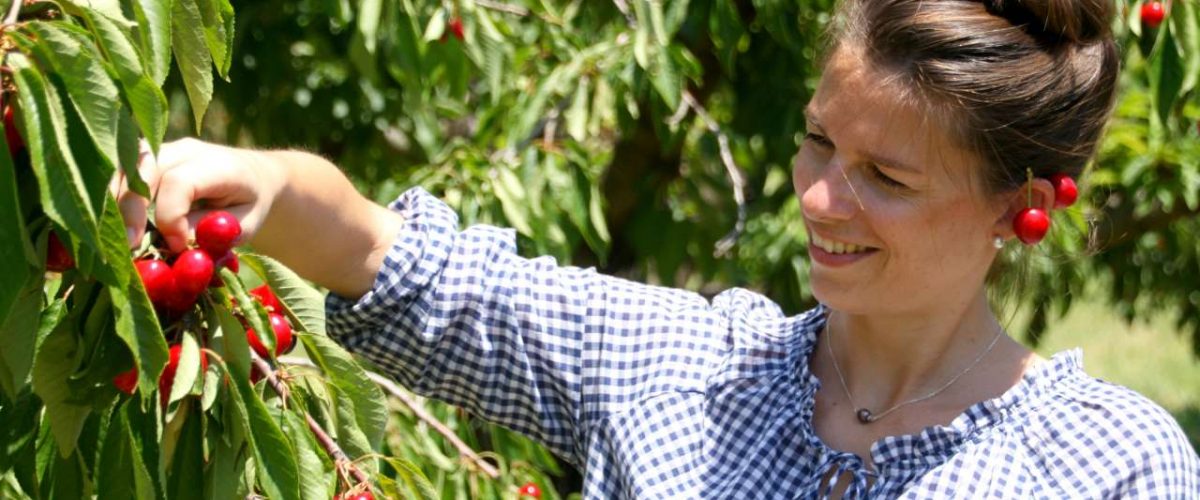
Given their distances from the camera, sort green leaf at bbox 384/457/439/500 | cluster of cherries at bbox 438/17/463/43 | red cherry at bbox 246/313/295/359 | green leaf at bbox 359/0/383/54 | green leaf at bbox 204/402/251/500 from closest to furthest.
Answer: green leaf at bbox 204/402/251/500 < red cherry at bbox 246/313/295/359 < green leaf at bbox 384/457/439/500 < green leaf at bbox 359/0/383/54 < cluster of cherries at bbox 438/17/463/43

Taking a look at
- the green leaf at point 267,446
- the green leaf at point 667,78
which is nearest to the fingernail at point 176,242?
the green leaf at point 267,446

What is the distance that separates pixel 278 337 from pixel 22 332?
0.28 meters

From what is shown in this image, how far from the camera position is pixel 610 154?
3.32m

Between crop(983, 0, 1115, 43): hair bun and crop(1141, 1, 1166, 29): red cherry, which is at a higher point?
crop(983, 0, 1115, 43): hair bun

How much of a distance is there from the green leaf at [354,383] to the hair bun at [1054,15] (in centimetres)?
73

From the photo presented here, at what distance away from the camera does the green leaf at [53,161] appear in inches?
35.3

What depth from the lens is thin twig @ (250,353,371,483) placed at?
119cm

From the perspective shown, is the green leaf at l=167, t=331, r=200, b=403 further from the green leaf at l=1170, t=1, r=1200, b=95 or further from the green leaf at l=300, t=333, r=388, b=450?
the green leaf at l=1170, t=1, r=1200, b=95

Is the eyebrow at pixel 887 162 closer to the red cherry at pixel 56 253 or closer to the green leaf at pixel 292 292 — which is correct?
the green leaf at pixel 292 292

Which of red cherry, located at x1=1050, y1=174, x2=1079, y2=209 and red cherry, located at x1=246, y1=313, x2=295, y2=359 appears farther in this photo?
red cherry, located at x1=1050, y1=174, x2=1079, y2=209

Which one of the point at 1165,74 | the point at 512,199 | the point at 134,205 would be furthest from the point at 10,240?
the point at 1165,74

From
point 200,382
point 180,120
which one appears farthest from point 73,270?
point 180,120

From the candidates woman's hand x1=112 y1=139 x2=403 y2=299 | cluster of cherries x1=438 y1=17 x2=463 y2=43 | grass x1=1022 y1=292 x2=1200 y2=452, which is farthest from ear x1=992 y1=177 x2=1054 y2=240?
grass x1=1022 y1=292 x2=1200 y2=452

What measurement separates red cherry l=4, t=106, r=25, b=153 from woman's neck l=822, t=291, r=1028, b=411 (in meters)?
0.91
